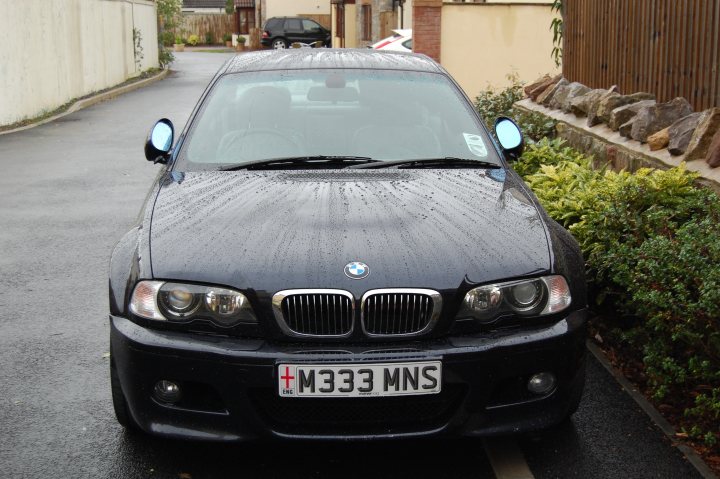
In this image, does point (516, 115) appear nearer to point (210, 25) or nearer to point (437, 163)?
point (437, 163)

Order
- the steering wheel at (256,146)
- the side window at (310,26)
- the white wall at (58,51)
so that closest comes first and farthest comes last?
the steering wheel at (256,146), the white wall at (58,51), the side window at (310,26)

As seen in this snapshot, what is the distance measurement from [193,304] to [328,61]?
244cm

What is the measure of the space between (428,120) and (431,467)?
2.03 meters

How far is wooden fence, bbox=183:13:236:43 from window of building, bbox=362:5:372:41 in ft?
135

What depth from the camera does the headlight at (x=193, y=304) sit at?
391 cm

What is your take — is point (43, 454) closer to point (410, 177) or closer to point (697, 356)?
point (410, 177)

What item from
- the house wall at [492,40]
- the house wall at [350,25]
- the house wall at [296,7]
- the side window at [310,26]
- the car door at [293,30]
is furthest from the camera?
the house wall at [296,7]

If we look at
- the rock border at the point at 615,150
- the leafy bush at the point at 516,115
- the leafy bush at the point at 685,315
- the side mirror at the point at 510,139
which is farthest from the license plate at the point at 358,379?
the leafy bush at the point at 516,115

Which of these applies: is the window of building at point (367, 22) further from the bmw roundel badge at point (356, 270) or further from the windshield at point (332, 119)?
the bmw roundel badge at point (356, 270)

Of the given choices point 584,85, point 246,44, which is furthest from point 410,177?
point 246,44

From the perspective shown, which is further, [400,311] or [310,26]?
[310,26]

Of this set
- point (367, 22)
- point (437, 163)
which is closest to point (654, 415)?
point (437, 163)

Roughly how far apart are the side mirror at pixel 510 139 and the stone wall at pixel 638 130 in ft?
4.60

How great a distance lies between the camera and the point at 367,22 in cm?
3703
